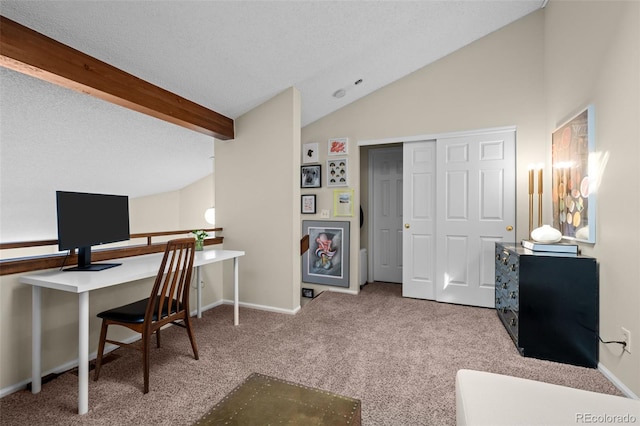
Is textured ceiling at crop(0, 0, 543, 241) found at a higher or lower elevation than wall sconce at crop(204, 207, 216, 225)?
higher

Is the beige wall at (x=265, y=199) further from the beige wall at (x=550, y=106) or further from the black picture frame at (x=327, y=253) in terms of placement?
the beige wall at (x=550, y=106)

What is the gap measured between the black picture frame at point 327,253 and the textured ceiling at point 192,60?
1475 mm

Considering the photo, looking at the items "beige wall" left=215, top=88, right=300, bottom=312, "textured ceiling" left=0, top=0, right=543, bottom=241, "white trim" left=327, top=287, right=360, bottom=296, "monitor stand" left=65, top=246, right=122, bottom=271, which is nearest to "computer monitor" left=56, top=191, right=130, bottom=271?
"monitor stand" left=65, top=246, right=122, bottom=271

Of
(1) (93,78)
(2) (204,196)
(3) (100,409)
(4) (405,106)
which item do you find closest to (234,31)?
(1) (93,78)

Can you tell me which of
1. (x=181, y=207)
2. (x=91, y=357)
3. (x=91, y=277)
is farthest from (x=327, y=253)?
(x=181, y=207)

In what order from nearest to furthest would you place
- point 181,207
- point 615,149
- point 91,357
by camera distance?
1. point 615,149
2. point 91,357
3. point 181,207

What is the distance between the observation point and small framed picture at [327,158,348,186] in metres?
3.98

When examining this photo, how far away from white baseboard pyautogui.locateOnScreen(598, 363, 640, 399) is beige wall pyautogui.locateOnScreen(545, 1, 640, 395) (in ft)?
0.08

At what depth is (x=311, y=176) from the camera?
4.16 metres

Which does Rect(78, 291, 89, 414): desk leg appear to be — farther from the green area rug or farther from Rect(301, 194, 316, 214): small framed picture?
Rect(301, 194, 316, 214): small framed picture

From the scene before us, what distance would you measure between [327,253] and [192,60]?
2691mm

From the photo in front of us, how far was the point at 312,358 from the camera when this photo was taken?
224 cm

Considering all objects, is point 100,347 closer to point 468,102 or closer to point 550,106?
point 468,102

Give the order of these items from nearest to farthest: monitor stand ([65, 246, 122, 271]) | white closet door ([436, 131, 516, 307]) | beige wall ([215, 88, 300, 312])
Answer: monitor stand ([65, 246, 122, 271]) < beige wall ([215, 88, 300, 312]) < white closet door ([436, 131, 516, 307])
